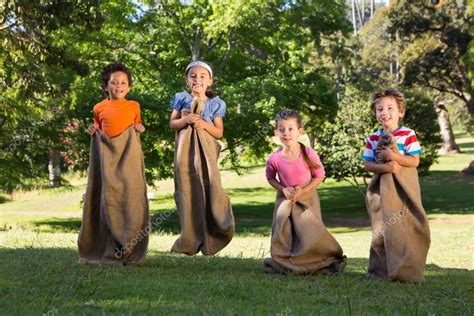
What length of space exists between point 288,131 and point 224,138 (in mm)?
20044

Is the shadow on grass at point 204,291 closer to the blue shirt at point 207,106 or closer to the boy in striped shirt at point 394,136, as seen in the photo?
the boy in striped shirt at point 394,136

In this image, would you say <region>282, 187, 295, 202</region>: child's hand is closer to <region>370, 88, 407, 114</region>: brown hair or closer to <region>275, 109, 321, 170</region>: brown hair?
<region>275, 109, 321, 170</region>: brown hair

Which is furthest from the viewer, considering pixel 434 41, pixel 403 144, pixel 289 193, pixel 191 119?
pixel 434 41

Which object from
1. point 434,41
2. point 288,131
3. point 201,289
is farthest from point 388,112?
point 434,41

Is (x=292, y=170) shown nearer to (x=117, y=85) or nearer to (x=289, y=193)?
(x=289, y=193)

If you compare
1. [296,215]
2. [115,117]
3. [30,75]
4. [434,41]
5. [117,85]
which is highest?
[434,41]

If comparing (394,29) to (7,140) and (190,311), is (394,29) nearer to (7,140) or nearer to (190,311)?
(7,140)

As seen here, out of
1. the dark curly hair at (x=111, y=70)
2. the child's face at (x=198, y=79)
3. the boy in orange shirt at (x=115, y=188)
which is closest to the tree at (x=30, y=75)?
the dark curly hair at (x=111, y=70)

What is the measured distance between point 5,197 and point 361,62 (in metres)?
31.1

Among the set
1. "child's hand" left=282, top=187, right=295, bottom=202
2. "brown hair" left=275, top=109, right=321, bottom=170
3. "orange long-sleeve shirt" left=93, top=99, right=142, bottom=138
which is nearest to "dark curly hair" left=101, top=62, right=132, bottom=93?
"orange long-sleeve shirt" left=93, top=99, right=142, bottom=138

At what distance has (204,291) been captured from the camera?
5.46 m

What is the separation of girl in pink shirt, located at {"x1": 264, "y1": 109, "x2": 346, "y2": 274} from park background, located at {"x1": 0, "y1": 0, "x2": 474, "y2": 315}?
354 mm

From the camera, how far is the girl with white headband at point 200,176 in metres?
7.43

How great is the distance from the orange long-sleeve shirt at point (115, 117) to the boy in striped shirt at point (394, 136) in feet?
8.47
